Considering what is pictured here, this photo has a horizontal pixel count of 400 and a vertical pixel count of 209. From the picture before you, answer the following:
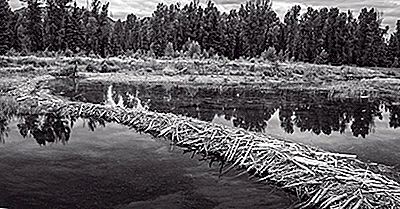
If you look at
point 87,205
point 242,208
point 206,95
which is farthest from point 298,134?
point 206,95

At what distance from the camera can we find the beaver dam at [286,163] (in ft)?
27.2

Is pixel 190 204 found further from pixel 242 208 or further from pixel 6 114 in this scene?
pixel 6 114

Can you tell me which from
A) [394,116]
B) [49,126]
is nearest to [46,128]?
[49,126]

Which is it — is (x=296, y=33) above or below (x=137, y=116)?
above

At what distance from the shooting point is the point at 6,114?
57.5 ft

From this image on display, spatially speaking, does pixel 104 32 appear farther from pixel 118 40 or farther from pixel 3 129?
pixel 3 129

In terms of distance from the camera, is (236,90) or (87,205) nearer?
(87,205)

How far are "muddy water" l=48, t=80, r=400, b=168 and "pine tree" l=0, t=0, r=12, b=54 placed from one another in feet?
108

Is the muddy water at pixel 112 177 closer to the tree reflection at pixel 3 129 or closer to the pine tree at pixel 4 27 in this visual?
the tree reflection at pixel 3 129

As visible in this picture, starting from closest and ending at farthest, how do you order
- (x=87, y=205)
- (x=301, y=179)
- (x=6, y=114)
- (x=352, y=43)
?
(x=87, y=205) → (x=301, y=179) → (x=6, y=114) → (x=352, y=43)

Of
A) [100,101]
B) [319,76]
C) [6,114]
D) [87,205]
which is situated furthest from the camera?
[319,76]

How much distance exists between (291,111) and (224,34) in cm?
5273

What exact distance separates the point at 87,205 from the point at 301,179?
4627 millimetres

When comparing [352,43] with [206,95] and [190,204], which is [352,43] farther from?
[190,204]
